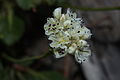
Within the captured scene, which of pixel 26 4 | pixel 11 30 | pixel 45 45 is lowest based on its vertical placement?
pixel 45 45

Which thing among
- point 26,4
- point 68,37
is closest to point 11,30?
point 26,4

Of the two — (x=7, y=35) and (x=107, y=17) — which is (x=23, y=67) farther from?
(x=107, y=17)

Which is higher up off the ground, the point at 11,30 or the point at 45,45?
the point at 11,30

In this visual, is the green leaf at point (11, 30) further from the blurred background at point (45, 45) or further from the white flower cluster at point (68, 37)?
the white flower cluster at point (68, 37)

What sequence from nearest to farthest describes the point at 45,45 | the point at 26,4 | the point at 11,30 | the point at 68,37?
the point at 68,37 → the point at 26,4 → the point at 11,30 → the point at 45,45

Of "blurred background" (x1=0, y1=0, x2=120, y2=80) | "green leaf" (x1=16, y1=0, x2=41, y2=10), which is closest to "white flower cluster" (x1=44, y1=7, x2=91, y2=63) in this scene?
"green leaf" (x1=16, y1=0, x2=41, y2=10)

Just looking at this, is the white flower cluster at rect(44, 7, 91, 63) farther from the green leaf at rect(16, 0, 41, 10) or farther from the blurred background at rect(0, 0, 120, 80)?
the blurred background at rect(0, 0, 120, 80)

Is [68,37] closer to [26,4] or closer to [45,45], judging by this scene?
[26,4]

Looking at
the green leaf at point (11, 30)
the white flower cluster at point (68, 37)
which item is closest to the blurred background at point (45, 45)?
the green leaf at point (11, 30)
